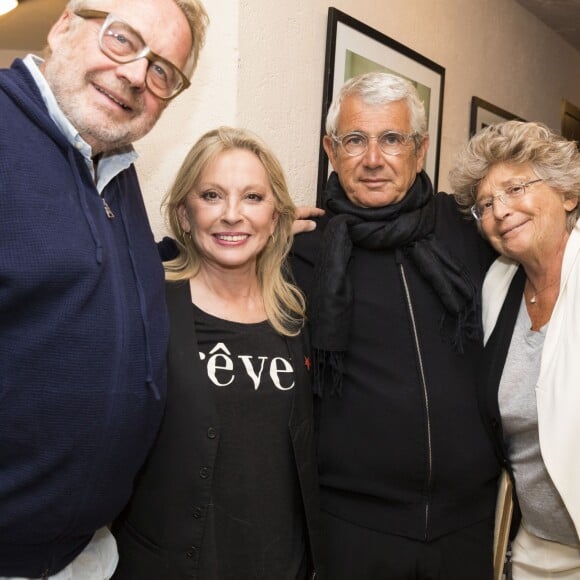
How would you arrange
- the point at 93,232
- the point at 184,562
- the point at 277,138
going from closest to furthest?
the point at 93,232, the point at 184,562, the point at 277,138

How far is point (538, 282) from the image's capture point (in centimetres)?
181

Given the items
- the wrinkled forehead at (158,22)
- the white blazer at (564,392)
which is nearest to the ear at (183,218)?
the wrinkled forehead at (158,22)

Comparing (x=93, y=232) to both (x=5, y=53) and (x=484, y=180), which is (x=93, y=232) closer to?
(x=484, y=180)

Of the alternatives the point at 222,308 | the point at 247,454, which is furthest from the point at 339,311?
the point at 247,454

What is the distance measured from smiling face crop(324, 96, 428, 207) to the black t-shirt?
1.92 feet

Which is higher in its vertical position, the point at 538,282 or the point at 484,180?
the point at 484,180

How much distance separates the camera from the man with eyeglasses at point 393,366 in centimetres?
169

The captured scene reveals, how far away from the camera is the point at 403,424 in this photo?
1713 millimetres

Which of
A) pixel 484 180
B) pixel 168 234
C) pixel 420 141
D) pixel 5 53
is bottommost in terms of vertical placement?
pixel 168 234

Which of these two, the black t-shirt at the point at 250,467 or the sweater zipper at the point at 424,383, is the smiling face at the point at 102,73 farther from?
the sweater zipper at the point at 424,383

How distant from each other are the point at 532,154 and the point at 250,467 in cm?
111

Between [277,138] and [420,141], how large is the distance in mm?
494

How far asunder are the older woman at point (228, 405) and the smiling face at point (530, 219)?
59cm

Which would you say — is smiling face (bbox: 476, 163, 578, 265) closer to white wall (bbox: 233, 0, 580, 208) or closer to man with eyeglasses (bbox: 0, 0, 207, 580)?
white wall (bbox: 233, 0, 580, 208)
